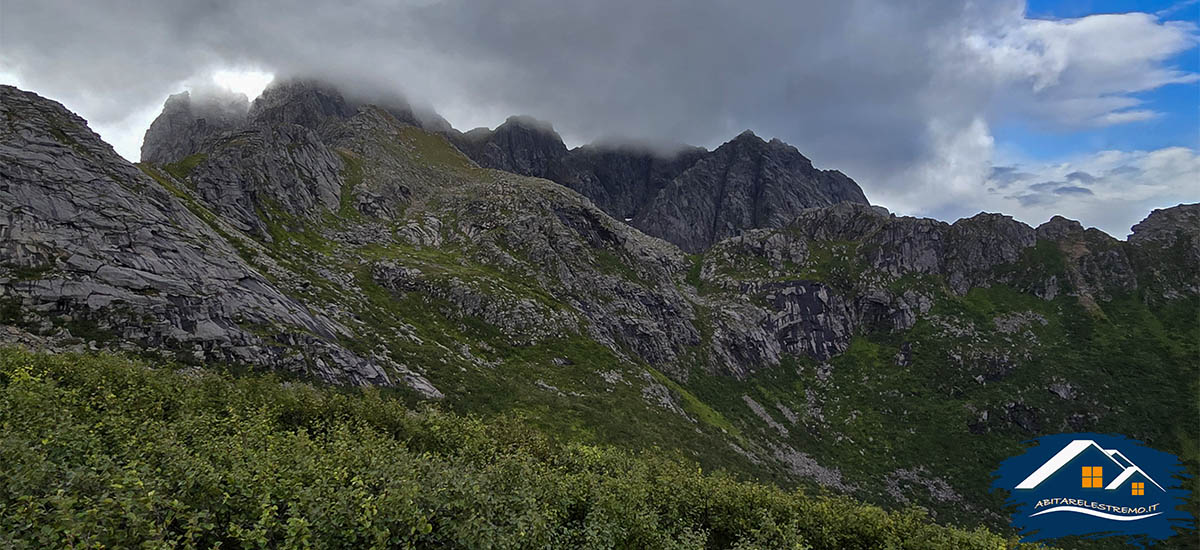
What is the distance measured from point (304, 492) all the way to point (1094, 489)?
671ft

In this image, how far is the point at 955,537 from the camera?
Answer: 23125 millimetres

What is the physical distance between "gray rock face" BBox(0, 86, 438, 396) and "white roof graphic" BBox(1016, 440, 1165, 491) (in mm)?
181526

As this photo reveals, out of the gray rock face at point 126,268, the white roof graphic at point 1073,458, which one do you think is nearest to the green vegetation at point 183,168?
the gray rock face at point 126,268

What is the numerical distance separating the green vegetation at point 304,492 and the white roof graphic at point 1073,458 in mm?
175544

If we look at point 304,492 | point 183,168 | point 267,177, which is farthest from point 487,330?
point 304,492

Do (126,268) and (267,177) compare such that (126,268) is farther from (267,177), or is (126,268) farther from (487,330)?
(267,177)

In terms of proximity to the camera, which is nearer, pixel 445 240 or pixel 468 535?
pixel 468 535

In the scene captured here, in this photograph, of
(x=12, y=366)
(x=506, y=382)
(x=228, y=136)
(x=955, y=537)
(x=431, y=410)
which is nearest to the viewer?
(x=955, y=537)

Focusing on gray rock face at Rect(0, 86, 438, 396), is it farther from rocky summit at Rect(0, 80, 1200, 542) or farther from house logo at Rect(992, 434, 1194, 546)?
house logo at Rect(992, 434, 1194, 546)

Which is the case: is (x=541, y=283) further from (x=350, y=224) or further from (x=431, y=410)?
(x=431, y=410)

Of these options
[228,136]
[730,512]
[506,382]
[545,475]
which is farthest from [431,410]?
[228,136]

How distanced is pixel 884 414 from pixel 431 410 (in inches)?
7216

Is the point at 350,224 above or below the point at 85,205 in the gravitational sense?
above

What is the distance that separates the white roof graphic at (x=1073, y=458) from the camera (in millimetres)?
144125
